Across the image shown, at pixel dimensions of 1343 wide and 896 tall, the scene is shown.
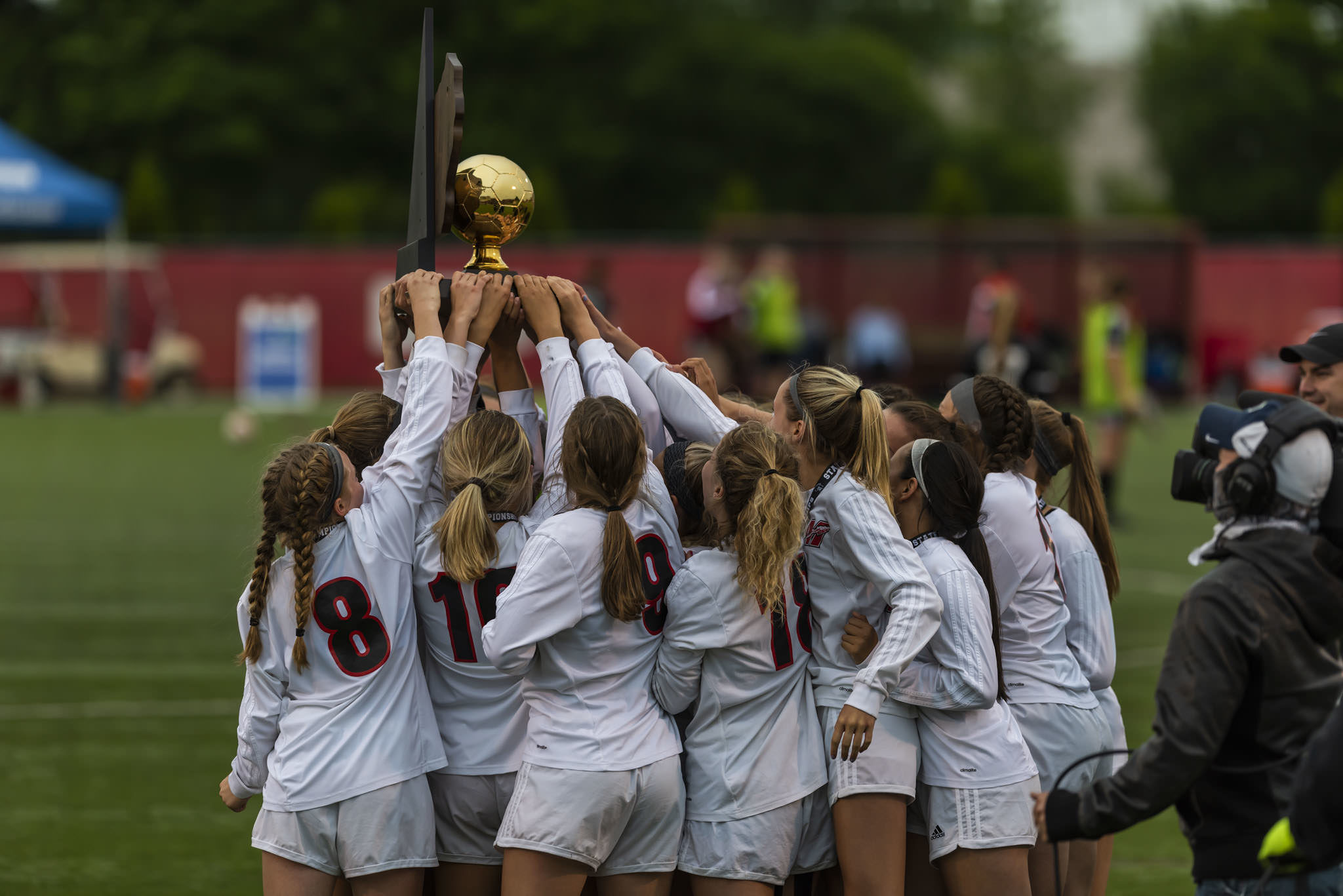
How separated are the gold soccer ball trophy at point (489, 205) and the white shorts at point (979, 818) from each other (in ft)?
5.77

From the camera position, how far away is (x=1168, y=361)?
92.6 feet

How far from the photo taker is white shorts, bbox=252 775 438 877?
11.3 ft

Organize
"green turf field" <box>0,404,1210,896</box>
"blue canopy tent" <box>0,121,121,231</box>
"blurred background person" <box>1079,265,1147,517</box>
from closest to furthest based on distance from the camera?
"green turf field" <box>0,404,1210,896</box> → "blurred background person" <box>1079,265,1147,517</box> → "blue canopy tent" <box>0,121,121,231</box>

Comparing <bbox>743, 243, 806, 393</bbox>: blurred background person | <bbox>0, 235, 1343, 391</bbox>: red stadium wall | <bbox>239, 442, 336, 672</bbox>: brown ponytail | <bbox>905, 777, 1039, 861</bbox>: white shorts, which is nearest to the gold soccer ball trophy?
<bbox>239, 442, 336, 672</bbox>: brown ponytail

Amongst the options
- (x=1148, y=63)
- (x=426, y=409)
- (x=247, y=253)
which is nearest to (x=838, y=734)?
(x=426, y=409)

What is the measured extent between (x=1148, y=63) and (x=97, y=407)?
4927 cm

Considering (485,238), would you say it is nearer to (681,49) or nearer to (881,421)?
(881,421)

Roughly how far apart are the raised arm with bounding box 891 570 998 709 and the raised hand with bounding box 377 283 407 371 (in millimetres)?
1565

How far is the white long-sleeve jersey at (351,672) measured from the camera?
3.47 meters

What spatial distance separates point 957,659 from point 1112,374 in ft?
35.5

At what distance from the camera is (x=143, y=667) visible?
331 inches

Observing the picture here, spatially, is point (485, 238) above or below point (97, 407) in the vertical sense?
above

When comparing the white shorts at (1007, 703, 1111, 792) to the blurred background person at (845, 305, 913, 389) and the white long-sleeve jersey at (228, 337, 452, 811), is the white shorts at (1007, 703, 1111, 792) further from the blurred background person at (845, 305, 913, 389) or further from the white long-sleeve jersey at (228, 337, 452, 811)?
the blurred background person at (845, 305, 913, 389)

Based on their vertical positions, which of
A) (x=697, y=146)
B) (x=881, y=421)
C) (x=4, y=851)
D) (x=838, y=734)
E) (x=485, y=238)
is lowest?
(x=4, y=851)
